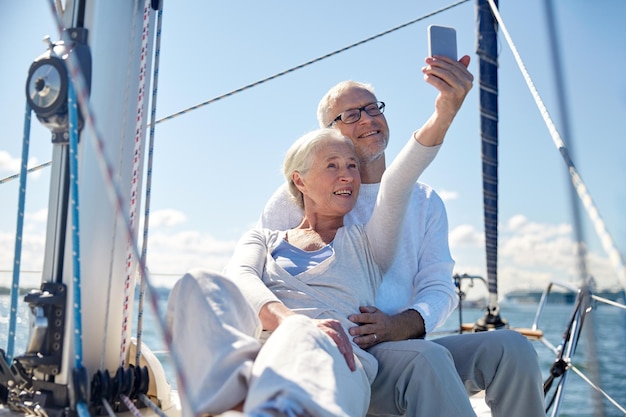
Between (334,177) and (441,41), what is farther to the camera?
(334,177)

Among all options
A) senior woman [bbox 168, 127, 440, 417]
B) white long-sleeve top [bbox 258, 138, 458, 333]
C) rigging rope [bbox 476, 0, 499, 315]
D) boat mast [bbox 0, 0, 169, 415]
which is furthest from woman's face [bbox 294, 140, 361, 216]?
rigging rope [bbox 476, 0, 499, 315]

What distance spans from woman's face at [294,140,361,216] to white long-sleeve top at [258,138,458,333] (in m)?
0.16

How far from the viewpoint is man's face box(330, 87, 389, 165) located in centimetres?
218

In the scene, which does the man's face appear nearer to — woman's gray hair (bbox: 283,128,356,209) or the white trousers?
woman's gray hair (bbox: 283,128,356,209)

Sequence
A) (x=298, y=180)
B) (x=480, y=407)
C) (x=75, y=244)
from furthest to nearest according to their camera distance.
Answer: (x=480, y=407), (x=298, y=180), (x=75, y=244)

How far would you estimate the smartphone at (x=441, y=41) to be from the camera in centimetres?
151

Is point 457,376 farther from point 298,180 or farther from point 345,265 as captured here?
point 298,180

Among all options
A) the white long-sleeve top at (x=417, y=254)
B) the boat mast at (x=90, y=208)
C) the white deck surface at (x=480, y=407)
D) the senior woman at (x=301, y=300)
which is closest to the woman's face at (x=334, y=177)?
the senior woman at (x=301, y=300)

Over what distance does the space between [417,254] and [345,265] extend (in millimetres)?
386

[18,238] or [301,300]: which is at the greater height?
[18,238]

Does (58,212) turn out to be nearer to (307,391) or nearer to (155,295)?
(155,295)

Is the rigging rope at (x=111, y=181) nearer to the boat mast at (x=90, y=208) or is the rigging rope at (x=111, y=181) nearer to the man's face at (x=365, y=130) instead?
the boat mast at (x=90, y=208)

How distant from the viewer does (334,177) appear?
69.2 inches

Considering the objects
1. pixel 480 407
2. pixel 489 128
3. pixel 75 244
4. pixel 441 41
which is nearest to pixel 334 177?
pixel 441 41
